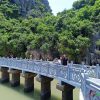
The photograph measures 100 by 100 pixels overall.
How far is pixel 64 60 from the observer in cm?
1689

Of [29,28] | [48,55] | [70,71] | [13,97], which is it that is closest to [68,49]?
[48,55]

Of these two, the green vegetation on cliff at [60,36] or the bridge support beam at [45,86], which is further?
the green vegetation on cliff at [60,36]

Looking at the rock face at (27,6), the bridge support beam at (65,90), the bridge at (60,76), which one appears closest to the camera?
the bridge at (60,76)

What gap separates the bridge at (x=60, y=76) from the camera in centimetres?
870

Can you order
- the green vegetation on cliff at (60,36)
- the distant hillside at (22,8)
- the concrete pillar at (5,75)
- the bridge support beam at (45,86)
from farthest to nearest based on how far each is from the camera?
1. the distant hillside at (22,8)
2. the green vegetation on cliff at (60,36)
3. the concrete pillar at (5,75)
4. the bridge support beam at (45,86)

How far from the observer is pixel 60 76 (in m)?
15.9

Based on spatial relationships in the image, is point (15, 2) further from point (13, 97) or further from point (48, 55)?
point (13, 97)

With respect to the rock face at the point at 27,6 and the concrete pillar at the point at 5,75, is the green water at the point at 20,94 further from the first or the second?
the rock face at the point at 27,6

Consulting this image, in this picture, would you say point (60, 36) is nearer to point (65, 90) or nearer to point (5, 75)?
point (5, 75)

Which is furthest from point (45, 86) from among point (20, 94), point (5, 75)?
point (5, 75)

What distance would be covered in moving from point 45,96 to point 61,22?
2184 cm

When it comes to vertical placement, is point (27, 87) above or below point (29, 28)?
below

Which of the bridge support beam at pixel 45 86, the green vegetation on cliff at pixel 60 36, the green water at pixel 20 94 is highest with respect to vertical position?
the green vegetation on cliff at pixel 60 36

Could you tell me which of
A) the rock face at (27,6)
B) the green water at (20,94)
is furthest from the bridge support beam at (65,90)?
the rock face at (27,6)
